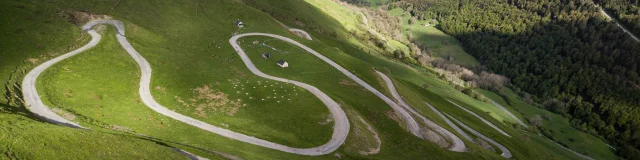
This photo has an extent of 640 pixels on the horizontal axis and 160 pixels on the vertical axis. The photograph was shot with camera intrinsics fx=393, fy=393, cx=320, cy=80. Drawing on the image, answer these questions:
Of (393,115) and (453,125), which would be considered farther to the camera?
(453,125)

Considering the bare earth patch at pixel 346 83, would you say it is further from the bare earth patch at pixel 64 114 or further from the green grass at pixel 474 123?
the bare earth patch at pixel 64 114

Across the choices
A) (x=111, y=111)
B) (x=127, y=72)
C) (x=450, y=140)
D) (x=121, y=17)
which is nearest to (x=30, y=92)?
(x=111, y=111)

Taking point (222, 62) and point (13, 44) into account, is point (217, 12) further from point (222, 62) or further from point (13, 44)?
point (13, 44)

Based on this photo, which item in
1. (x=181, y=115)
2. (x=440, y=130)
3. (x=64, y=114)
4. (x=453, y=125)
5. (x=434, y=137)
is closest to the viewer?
(x=64, y=114)

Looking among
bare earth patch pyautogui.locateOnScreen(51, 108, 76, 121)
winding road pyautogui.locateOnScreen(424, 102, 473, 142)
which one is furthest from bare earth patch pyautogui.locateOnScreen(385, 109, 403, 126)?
bare earth patch pyautogui.locateOnScreen(51, 108, 76, 121)

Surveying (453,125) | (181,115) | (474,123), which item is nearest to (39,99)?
(181,115)

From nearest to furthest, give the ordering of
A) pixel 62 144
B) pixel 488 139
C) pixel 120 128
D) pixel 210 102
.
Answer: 1. pixel 62 144
2. pixel 120 128
3. pixel 210 102
4. pixel 488 139

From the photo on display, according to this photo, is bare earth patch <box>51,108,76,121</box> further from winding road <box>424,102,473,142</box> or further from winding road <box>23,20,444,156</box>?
winding road <box>424,102,473,142</box>

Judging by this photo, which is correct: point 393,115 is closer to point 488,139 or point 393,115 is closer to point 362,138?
point 362,138
